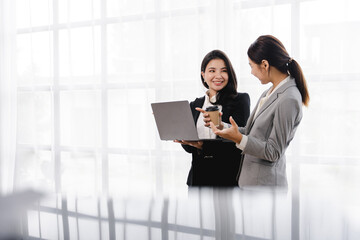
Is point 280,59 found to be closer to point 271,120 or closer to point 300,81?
point 300,81

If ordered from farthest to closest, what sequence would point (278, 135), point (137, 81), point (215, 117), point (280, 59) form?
point (137, 81) < point (215, 117) < point (280, 59) < point (278, 135)

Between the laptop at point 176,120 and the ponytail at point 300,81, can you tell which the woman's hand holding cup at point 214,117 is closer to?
the laptop at point 176,120

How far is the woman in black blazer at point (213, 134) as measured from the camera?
1804 mm

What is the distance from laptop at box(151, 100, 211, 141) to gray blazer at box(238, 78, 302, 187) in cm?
31

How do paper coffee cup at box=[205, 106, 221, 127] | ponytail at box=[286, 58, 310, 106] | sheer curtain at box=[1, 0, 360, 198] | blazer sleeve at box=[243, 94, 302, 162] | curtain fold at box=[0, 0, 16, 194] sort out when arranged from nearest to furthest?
blazer sleeve at box=[243, 94, 302, 162]
ponytail at box=[286, 58, 310, 106]
paper coffee cup at box=[205, 106, 221, 127]
sheer curtain at box=[1, 0, 360, 198]
curtain fold at box=[0, 0, 16, 194]

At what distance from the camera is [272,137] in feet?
4.99

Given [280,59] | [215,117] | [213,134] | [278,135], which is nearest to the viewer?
[278,135]

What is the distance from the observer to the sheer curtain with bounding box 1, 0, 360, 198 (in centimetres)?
246

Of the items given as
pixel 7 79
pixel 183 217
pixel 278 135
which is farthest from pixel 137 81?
pixel 183 217

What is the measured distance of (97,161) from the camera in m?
3.33

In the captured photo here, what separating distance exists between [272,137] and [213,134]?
469mm

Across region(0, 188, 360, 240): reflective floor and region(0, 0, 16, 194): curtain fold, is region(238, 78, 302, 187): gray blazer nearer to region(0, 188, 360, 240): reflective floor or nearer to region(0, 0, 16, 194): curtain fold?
region(0, 188, 360, 240): reflective floor

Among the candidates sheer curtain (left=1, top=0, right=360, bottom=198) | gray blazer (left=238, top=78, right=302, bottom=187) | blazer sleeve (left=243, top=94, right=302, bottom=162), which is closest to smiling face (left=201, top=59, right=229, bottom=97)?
gray blazer (left=238, top=78, right=302, bottom=187)

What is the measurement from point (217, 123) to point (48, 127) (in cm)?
240
